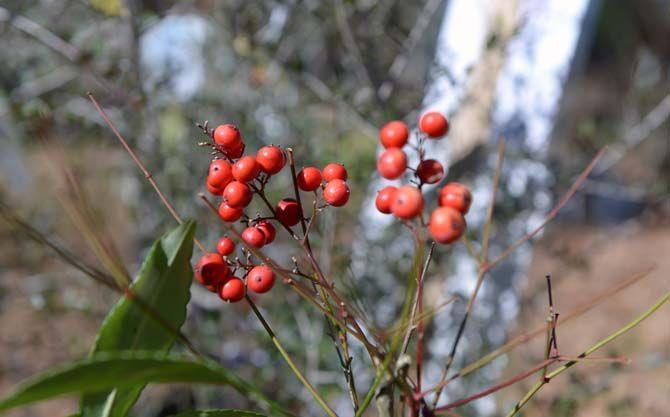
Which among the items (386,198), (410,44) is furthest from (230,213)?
(410,44)

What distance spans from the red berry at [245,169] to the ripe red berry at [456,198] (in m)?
0.15

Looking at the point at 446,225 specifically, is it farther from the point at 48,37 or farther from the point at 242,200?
the point at 48,37

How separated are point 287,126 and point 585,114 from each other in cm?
321

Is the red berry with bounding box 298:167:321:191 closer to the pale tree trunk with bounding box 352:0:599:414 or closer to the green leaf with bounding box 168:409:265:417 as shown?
the green leaf with bounding box 168:409:265:417

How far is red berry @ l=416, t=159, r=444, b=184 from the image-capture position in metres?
0.46

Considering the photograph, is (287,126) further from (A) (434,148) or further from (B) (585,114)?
(B) (585,114)

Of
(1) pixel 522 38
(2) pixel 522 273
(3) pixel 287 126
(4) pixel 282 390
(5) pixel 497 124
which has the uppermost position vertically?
(3) pixel 287 126

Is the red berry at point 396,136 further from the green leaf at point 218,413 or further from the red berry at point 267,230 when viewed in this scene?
the green leaf at point 218,413

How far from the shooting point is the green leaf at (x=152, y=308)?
0.42m

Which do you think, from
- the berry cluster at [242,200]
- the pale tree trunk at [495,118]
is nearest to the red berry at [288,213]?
the berry cluster at [242,200]

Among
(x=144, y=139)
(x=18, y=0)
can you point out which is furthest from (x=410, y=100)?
(x=18, y=0)

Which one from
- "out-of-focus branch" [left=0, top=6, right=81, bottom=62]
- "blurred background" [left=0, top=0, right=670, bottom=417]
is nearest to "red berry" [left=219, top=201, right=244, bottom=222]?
"blurred background" [left=0, top=0, right=670, bottom=417]

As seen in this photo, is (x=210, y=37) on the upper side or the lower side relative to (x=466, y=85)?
upper

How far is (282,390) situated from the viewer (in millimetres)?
1581
